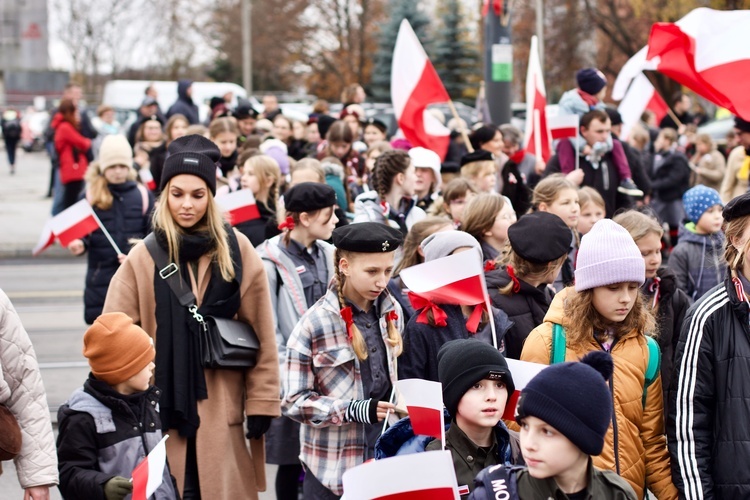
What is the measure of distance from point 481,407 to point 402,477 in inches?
29.9

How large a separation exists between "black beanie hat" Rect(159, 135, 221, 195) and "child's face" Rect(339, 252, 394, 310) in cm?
73

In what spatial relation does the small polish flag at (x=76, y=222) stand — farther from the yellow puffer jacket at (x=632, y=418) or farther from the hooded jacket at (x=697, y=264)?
the yellow puffer jacket at (x=632, y=418)

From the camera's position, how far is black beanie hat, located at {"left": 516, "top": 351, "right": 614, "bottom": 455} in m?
3.30

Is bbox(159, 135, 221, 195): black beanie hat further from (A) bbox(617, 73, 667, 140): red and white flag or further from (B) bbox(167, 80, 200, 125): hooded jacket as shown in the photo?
(B) bbox(167, 80, 200, 125): hooded jacket

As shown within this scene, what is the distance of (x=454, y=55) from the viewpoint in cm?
4362

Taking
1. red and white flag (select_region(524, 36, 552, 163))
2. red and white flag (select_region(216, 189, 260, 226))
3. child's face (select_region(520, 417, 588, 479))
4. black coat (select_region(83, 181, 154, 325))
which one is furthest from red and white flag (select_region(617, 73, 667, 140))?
child's face (select_region(520, 417, 588, 479))

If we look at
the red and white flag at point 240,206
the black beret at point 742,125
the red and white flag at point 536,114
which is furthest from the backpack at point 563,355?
the red and white flag at point 536,114

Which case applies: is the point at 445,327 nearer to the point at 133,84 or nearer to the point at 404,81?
the point at 404,81

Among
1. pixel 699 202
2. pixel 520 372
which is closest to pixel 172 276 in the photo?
pixel 520 372

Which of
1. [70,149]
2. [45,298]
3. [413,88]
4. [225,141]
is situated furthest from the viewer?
[70,149]

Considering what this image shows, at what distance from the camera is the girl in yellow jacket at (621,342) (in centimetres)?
432

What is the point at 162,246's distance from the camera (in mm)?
5109

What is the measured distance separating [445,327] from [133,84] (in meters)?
36.7

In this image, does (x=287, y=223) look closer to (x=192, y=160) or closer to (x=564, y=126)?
(x=192, y=160)
